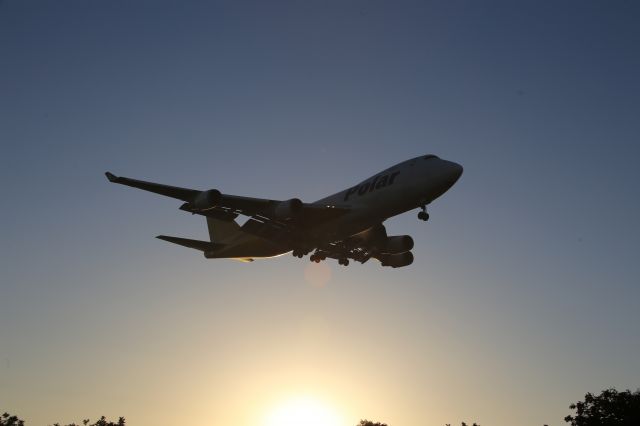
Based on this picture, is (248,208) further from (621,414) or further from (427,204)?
(621,414)

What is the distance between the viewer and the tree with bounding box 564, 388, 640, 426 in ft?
174

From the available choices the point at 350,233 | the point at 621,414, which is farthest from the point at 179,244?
the point at 621,414

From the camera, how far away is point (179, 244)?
40.8 m

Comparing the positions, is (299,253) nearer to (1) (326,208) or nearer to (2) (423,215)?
(1) (326,208)

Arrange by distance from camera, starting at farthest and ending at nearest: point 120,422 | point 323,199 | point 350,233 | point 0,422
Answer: point 0,422 < point 120,422 < point 323,199 < point 350,233

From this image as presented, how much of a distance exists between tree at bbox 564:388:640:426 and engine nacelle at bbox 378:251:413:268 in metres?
24.9

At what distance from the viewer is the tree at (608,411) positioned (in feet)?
174

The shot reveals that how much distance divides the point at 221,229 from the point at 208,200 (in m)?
12.3

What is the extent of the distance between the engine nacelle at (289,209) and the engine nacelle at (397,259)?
10864 millimetres

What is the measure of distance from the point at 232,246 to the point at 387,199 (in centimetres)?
1226

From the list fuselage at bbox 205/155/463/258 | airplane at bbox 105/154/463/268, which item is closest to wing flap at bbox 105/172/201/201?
airplane at bbox 105/154/463/268

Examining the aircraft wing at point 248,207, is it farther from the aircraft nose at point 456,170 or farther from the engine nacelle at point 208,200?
the aircraft nose at point 456,170

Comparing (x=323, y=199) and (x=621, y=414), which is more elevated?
(x=323, y=199)

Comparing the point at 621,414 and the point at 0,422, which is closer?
the point at 621,414
